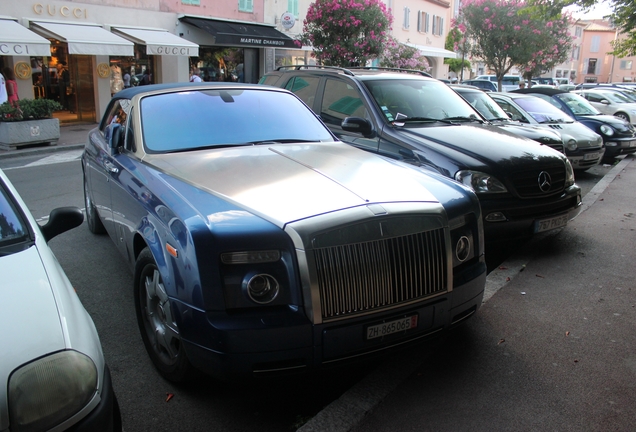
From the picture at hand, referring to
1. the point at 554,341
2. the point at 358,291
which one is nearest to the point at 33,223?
the point at 358,291

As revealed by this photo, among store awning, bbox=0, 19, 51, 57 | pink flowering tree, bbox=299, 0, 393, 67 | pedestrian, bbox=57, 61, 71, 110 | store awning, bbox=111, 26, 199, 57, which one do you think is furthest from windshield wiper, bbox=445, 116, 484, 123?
pedestrian, bbox=57, 61, 71, 110

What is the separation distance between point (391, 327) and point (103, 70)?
19302 millimetres

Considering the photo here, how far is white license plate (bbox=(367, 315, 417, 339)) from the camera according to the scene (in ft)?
9.44

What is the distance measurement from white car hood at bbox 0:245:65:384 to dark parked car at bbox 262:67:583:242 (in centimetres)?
323

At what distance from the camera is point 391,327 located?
2934 mm

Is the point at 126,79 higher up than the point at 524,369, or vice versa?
the point at 126,79

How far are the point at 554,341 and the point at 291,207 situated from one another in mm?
2254

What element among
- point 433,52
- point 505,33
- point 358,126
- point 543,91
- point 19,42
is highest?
point 505,33

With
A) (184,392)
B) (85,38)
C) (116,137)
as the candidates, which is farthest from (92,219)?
(85,38)

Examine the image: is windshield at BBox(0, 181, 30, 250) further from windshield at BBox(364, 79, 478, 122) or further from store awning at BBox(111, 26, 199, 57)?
store awning at BBox(111, 26, 199, 57)

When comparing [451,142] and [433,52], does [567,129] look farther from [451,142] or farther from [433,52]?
[433,52]

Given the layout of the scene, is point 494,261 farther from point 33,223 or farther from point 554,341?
point 33,223

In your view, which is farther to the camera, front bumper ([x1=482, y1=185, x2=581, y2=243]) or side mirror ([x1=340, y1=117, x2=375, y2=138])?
side mirror ([x1=340, y1=117, x2=375, y2=138])

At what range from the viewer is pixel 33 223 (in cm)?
286
